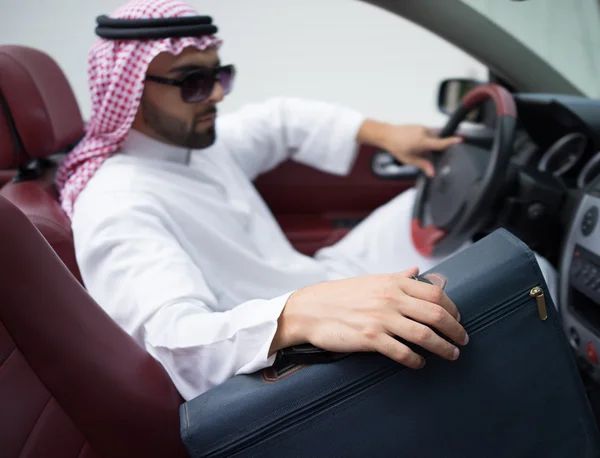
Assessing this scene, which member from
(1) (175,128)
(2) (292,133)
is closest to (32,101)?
(1) (175,128)

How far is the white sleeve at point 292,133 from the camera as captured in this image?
5.27ft

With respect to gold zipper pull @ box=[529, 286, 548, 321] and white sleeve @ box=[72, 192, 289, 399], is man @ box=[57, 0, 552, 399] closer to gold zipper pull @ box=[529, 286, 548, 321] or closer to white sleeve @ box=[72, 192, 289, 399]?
white sleeve @ box=[72, 192, 289, 399]

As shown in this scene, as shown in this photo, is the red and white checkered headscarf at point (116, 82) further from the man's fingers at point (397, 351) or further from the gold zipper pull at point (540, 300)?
the gold zipper pull at point (540, 300)

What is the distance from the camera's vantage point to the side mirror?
1.71 metres

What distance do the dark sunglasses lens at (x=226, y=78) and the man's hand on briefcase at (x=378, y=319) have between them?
2.12 feet

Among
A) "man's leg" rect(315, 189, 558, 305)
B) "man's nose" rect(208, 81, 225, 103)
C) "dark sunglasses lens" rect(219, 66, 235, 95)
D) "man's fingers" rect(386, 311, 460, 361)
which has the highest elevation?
"dark sunglasses lens" rect(219, 66, 235, 95)

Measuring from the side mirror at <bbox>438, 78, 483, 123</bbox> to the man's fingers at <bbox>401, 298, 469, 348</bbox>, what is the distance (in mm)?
1168

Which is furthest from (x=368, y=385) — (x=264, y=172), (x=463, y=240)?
(x=264, y=172)

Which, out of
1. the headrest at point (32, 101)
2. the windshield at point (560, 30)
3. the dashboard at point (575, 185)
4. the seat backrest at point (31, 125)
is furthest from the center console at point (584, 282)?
the headrest at point (32, 101)

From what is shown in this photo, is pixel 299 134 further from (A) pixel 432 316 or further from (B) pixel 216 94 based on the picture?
(A) pixel 432 316

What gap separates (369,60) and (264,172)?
30.4 inches

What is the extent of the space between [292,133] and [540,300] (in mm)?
1060

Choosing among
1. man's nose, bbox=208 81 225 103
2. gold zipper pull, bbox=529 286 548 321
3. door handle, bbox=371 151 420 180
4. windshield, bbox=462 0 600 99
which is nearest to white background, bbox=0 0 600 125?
windshield, bbox=462 0 600 99

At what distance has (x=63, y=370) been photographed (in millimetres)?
719
